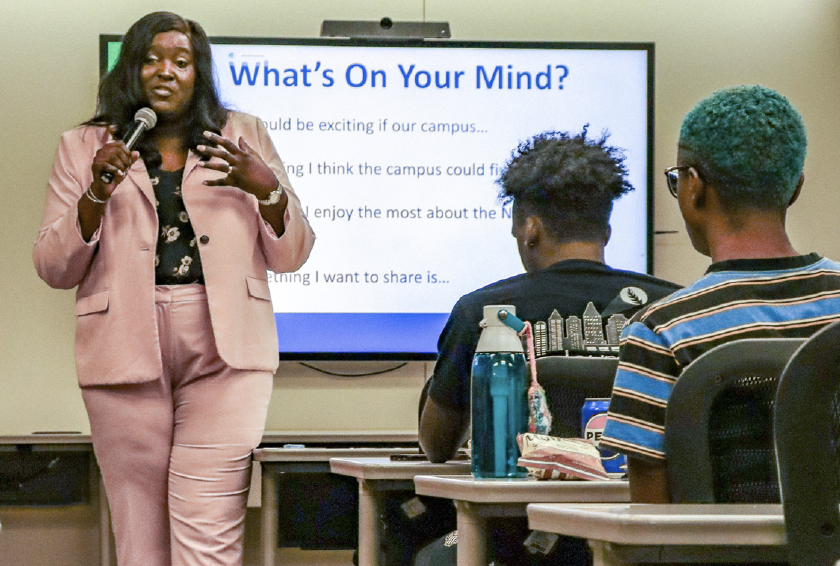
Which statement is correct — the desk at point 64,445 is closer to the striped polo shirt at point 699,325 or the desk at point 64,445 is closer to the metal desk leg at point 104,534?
the metal desk leg at point 104,534

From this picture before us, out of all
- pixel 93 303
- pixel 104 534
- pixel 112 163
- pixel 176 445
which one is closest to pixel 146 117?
pixel 112 163

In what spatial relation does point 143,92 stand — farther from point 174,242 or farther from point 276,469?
point 276,469

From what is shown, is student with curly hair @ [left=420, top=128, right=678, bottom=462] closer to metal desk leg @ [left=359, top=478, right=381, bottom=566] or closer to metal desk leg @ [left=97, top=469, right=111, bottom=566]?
metal desk leg @ [left=359, top=478, right=381, bottom=566]

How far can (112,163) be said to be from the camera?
230cm

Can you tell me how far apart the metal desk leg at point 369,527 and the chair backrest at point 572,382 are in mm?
400

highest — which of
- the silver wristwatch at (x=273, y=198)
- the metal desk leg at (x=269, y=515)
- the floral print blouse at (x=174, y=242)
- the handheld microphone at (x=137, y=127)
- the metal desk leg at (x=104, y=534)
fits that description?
the handheld microphone at (x=137, y=127)

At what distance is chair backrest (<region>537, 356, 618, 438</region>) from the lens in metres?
1.79

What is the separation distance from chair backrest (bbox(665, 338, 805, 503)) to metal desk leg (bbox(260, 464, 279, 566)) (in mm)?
1970

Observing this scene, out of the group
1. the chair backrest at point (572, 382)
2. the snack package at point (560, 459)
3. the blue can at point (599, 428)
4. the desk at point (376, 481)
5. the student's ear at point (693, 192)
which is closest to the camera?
the student's ear at point (693, 192)

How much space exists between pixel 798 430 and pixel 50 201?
197cm

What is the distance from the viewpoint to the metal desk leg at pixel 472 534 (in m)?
1.54

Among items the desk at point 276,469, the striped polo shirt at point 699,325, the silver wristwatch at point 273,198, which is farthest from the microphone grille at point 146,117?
the striped polo shirt at point 699,325

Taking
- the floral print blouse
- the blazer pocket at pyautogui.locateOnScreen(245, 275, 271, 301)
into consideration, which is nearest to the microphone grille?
the floral print blouse

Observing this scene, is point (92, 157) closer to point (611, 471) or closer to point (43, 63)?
point (611, 471)
